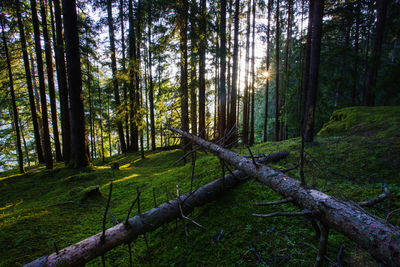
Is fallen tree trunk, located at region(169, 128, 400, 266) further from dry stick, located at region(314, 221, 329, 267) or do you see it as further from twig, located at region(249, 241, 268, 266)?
twig, located at region(249, 241, 268, 266)

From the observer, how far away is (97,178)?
6.43 m

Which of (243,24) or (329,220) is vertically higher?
(243,24)

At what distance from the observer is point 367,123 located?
23.2 ft

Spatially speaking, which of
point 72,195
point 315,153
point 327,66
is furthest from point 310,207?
point 327,66

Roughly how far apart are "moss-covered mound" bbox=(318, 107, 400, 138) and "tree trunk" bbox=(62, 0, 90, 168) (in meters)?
12.3

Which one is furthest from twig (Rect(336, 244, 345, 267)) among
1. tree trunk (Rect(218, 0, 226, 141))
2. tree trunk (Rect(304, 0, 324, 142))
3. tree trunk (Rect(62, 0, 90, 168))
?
tree trunk (Rect(62, 0, 90, 168))

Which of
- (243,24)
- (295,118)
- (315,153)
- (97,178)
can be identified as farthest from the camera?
(243,24)

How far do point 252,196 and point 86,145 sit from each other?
815 cm

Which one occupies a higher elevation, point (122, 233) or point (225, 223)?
point (122, 233)

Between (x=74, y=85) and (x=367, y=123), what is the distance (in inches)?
529

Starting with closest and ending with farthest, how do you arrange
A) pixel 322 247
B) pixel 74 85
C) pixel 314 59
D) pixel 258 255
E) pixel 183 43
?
pixel 322 247 → pixel 258 255 → pixel 314 59 → pixel 74 85 → pixel 183 43

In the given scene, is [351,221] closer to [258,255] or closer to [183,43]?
[258,255]

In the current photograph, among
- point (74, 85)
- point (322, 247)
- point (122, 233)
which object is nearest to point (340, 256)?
point (322, 247)

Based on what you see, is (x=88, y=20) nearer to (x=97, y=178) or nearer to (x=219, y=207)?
(x=97, y=178)
